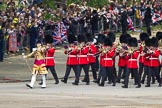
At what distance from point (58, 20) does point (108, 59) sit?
1326cm

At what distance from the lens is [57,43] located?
1476 inches

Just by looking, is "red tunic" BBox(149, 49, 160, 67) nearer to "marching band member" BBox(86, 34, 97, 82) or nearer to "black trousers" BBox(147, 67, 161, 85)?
"black trousers" BBox(147, 67, 161, 85)

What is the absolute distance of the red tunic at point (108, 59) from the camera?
24.8 meters

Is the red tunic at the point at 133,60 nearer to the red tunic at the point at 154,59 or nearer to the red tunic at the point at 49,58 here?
the red tunic at the point at 154,59

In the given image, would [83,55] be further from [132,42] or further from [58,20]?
[58,20]

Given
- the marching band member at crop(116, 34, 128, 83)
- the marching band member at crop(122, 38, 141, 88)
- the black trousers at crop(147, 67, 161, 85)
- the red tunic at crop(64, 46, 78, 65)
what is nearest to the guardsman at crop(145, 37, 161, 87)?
the black trousers at crop(147, 67, 161, 85)

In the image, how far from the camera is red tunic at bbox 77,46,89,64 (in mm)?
25344

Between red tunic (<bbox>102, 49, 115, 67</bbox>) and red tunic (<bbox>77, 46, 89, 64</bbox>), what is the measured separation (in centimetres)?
82

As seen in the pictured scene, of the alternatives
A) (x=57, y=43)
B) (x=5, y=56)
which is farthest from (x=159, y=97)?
(x=57, y=43)

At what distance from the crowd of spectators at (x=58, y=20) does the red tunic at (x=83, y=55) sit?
6.77 meters

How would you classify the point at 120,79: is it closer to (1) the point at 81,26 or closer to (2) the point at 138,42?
(2) the point at 138,42

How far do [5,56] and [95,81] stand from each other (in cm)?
863

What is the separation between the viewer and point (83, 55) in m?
25.4

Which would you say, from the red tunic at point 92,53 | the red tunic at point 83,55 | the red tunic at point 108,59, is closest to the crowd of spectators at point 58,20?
the red tunic at point 92,53
